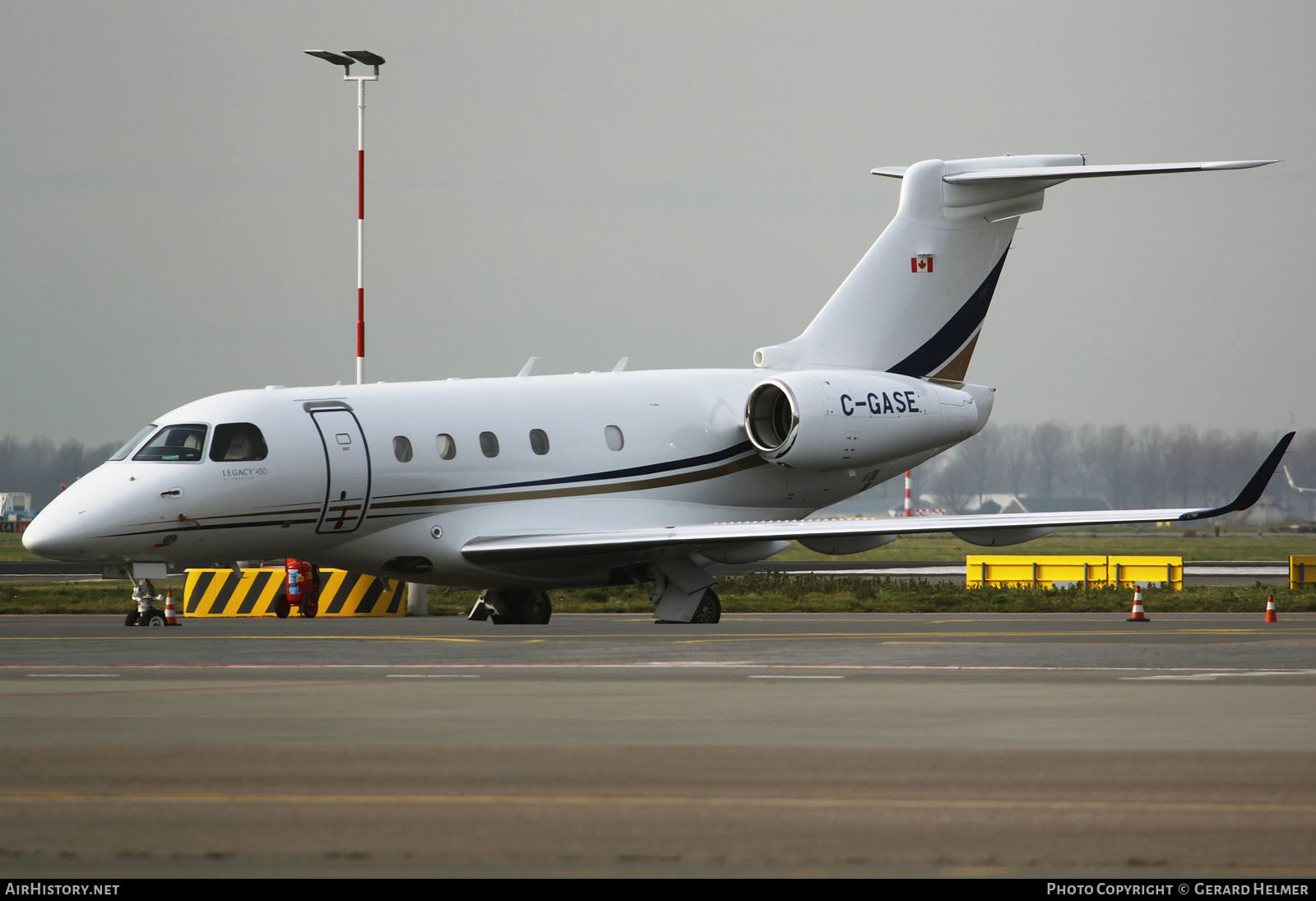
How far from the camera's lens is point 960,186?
30.8 m

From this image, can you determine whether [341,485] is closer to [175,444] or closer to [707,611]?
[175,444]

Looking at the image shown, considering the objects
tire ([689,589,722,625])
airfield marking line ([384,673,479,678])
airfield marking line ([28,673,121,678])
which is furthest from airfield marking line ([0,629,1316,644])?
airfield marking line ([28,673,121,678])

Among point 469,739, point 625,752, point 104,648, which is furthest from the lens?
point 104,648

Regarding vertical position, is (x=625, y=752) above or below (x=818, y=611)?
above

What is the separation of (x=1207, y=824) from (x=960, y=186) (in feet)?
79.9

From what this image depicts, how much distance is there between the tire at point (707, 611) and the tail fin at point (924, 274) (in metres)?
5.25

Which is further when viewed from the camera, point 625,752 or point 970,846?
point 625,752

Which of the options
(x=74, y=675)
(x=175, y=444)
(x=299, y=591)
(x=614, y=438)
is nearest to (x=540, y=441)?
(x=614, y=438)

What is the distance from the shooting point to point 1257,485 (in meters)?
23.5

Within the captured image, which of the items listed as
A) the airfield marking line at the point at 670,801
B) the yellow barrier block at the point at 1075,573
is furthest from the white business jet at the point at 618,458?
the airfield marking line at the point at 670,801

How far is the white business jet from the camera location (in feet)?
75.3

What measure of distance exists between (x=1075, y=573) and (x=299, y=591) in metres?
18.2
